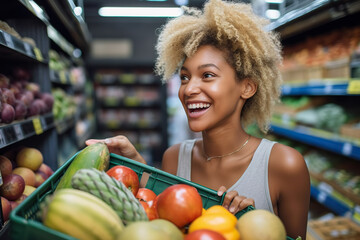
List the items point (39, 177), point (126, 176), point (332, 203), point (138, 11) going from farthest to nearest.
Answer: point (138, 11), point (332, 203), point (39, 177), point (126, 176)

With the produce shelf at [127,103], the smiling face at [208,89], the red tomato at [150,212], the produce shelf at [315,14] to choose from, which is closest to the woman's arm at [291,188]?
the smiling face at [208,89]

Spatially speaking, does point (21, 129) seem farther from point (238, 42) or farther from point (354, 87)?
point (354, 87)

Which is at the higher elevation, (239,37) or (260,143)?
(239,37)

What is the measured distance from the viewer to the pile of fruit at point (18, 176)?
1.20m

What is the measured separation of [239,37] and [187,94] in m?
0.37

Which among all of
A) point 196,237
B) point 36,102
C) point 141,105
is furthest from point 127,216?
point 141,105

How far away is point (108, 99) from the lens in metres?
6.76

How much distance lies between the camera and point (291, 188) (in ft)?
4.07

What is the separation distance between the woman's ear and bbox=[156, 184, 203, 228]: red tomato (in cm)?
71

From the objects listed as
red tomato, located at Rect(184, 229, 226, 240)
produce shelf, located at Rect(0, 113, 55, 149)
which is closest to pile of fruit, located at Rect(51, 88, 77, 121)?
produce shelf, located at Rect(0, 113, 55, 149)

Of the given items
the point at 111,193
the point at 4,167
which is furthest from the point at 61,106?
the point at 111,193

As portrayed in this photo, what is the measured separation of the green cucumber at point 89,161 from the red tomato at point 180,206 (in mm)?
328

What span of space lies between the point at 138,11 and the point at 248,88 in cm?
566

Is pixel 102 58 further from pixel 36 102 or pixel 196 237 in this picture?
pixel 196 237
